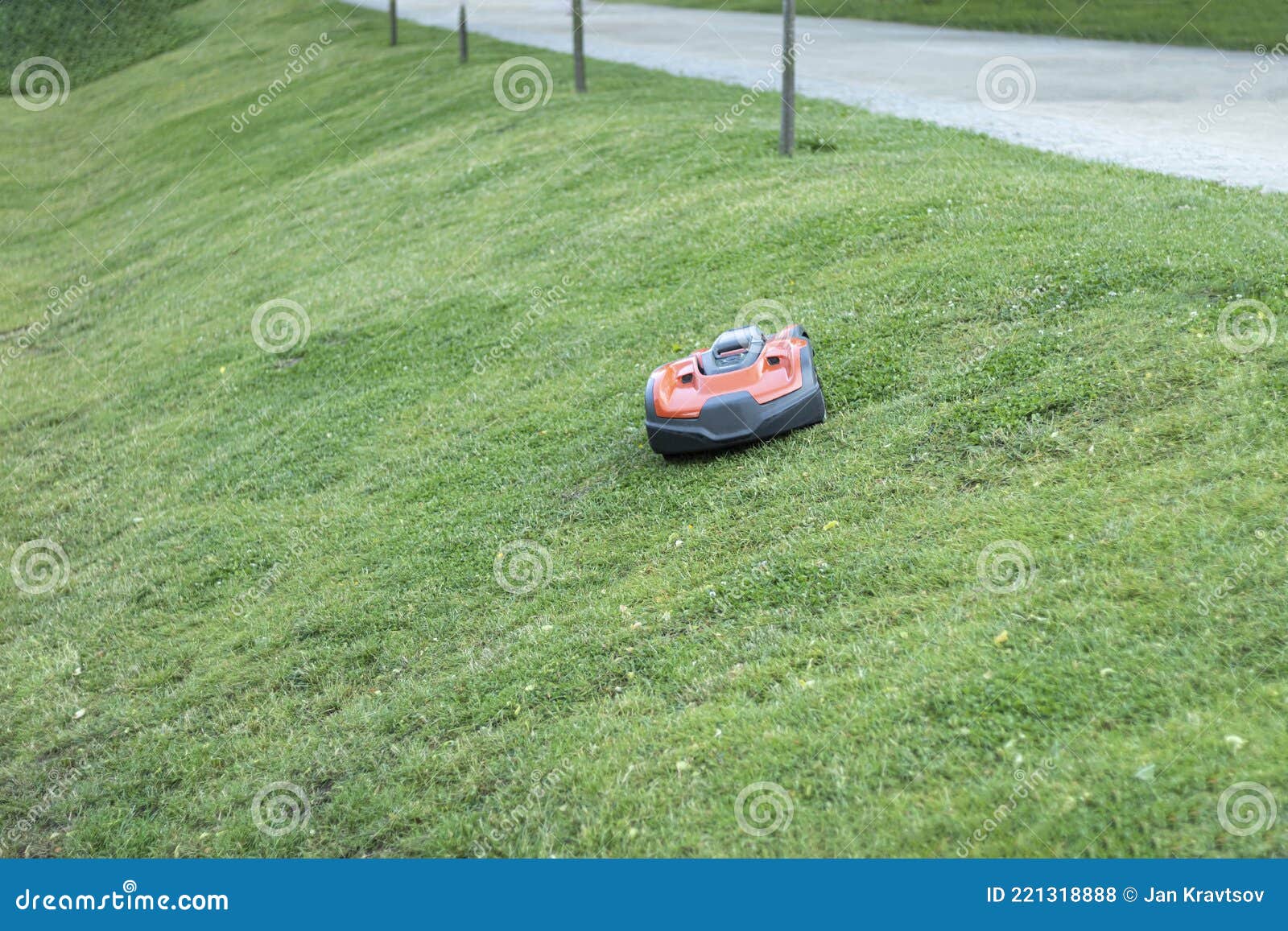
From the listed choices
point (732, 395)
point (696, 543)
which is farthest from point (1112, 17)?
point (696, 543)

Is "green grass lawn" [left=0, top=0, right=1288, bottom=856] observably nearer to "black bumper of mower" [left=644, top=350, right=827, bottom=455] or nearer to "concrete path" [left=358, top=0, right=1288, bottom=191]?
"black bumper of mower" [left=644, top=350, right=827, bottom=455]

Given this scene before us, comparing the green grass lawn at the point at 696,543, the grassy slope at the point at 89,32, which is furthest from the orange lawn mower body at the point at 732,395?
the grassy slope at the point at 89,32

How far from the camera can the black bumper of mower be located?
709 cm

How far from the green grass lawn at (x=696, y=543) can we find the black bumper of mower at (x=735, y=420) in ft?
0.54

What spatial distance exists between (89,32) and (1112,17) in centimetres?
3826

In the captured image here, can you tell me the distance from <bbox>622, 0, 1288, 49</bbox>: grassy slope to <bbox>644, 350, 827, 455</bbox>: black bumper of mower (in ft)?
52.8

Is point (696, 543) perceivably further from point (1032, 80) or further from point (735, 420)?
point (1032, 80)

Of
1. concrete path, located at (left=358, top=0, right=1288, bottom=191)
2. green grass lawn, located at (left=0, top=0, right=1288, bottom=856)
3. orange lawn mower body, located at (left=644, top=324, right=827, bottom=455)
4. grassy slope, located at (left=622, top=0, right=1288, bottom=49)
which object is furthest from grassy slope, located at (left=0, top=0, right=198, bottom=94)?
orange lawn mower body, located at (left=644, top=324, right=827, bottom=455)

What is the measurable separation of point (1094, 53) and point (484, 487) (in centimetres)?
1681

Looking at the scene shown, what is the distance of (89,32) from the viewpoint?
41.9 m

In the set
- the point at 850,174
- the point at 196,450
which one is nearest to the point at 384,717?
the point at 196,450

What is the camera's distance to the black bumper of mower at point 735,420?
279 inches

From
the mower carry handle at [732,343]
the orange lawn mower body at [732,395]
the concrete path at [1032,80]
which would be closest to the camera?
the orange lawn mower body at [732,395]

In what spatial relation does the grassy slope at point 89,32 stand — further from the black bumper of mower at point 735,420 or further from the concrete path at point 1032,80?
the black bumper of mower at point 735,420
